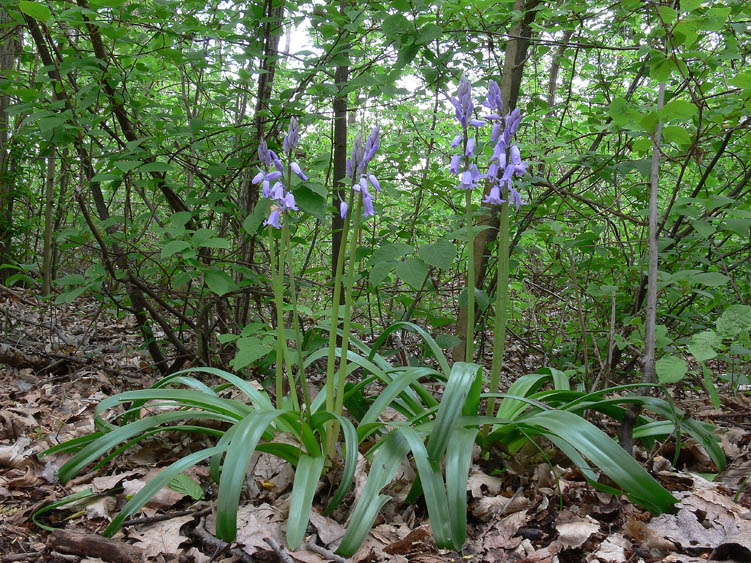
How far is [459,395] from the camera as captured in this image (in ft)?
6.14

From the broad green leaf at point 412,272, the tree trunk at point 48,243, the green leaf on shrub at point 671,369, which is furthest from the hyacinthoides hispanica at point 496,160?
the tree trunk at point 48,243

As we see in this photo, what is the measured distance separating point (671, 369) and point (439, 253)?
1.14 meters

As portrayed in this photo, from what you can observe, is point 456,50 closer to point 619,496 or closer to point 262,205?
point 262,205

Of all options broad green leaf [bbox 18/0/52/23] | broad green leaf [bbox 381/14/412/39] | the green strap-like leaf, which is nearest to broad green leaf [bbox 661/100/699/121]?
broad green leaf [bbox 381/14/412/39]

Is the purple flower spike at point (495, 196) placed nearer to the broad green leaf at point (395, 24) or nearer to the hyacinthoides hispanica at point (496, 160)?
the hyacinthoides hispanica at point (496, 160)

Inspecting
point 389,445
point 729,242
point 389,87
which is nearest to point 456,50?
point 389,87

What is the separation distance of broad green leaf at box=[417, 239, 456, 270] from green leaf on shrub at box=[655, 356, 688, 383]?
Result: 1.01m

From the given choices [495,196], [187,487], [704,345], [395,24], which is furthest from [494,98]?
[187,487]

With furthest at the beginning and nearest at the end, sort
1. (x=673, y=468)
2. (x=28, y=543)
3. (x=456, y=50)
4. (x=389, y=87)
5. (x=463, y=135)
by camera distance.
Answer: (x=456, y=50) < (x=389, y=87) < (x=673, y=468) < (x=463, y=135) < (x=28, y=543)

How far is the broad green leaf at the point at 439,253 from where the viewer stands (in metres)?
2.49

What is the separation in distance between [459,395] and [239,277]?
2.85 meters

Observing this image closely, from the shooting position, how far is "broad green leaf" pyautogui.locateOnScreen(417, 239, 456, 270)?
98.0 inches

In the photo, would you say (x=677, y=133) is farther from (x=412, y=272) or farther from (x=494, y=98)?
(x=412, y=272)

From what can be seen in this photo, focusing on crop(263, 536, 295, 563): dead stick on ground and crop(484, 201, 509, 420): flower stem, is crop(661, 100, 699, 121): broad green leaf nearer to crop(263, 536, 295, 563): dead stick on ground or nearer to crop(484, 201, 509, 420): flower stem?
crop(484, 201, 509, 420): flower stem
